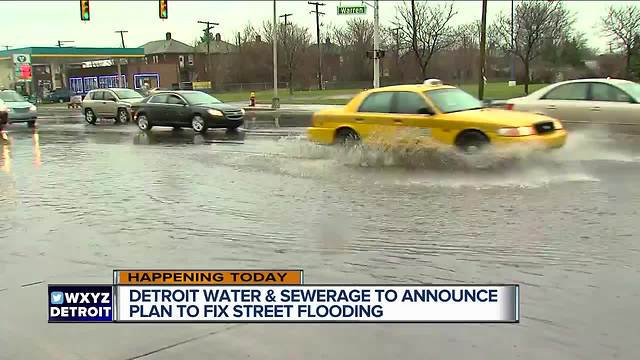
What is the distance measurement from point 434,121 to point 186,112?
11.7m

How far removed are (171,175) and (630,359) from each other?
9.02m

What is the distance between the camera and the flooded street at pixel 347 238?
13.4ft

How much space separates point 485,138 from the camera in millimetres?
10430

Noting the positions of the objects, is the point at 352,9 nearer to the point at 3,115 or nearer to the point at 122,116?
the point at 122,116

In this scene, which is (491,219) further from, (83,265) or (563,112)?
(563,112)

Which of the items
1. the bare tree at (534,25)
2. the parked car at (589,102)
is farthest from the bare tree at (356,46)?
the parked car at (589,102)

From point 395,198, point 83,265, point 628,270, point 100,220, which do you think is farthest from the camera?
point 395,198

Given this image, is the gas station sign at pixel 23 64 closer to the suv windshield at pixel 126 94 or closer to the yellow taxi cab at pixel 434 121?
the suv windshield at pixel 126 94

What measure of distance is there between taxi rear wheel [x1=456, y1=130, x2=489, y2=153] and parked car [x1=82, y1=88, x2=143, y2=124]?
62.9ft

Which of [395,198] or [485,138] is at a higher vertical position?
[485,138]

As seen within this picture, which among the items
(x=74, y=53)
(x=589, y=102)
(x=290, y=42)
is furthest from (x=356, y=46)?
(x=589, y=102)

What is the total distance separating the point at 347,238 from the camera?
6.62 meters

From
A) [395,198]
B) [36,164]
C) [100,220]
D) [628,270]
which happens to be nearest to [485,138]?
[395,198]

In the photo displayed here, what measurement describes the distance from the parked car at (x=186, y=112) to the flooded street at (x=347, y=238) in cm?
692
